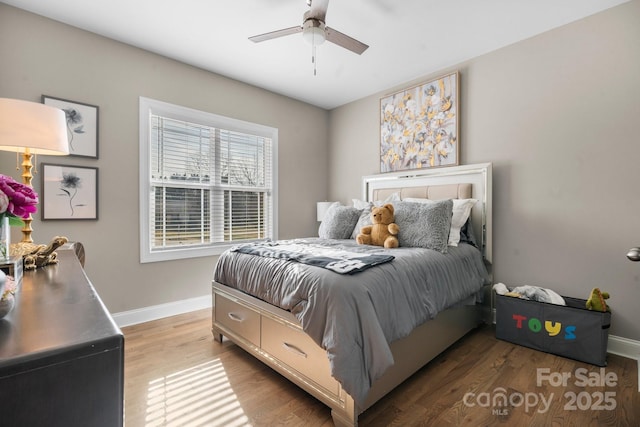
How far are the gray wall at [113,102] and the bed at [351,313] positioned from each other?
3.14ft

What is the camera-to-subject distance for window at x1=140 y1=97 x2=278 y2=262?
2.96 m

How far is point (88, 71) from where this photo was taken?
2576mm

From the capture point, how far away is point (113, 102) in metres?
2.70

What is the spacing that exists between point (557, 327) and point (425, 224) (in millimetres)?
1207

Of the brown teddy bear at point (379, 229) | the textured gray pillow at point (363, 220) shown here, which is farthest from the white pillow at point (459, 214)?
the textured gray pillow at point (363, 220)

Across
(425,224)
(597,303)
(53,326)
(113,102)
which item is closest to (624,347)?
(597,303)

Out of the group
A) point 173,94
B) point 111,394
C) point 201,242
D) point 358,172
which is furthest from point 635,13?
point 201,242

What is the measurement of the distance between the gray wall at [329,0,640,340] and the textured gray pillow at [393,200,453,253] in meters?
0.79

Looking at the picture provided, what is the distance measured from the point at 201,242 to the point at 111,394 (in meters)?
3.02

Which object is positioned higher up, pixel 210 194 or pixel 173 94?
pixel 173 94

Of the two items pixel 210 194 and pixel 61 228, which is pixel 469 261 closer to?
pixel 210 194

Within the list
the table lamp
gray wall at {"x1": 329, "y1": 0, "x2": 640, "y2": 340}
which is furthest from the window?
gray wall at {"x1": 329, "y1": 0, "x2": 640, "y2": 340}

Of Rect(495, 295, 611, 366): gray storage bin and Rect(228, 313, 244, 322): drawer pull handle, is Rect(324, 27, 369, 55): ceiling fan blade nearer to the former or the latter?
Rect(228, 313, 244, 322): drawer pull handle

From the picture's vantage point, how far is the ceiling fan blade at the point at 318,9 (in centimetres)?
188
